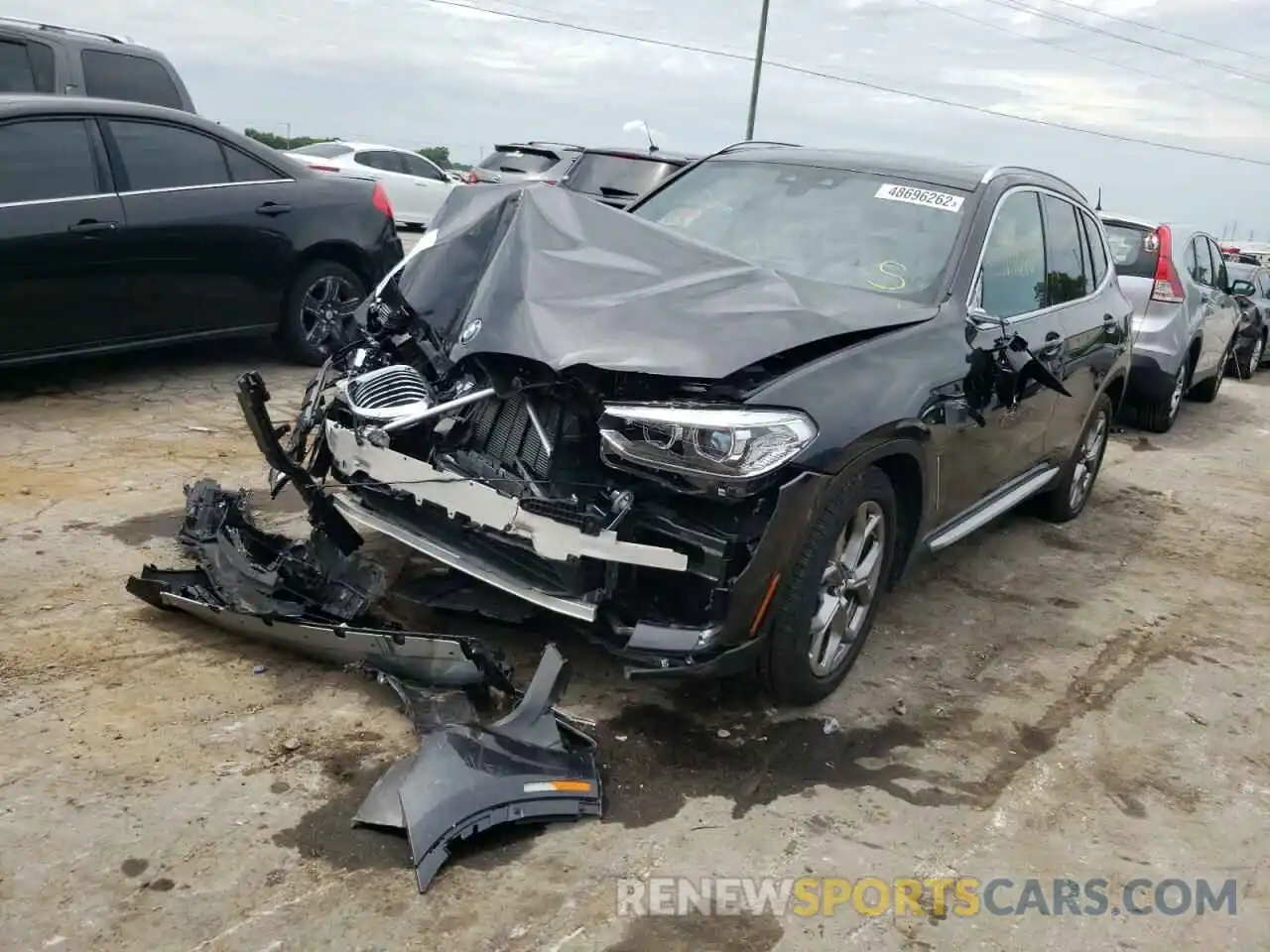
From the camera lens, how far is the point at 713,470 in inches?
120

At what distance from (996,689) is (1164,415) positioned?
5805mm

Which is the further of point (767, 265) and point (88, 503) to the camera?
point (88, 503)

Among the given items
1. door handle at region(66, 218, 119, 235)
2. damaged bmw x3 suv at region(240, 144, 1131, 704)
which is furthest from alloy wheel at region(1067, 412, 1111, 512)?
door handle at region(66, 218, 119, 235)

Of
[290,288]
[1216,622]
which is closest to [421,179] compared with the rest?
[290,288]

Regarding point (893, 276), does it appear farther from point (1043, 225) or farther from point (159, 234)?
point (159, 234)

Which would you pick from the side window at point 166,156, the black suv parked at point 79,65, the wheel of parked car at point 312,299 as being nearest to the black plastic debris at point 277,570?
the side window at point 166,156

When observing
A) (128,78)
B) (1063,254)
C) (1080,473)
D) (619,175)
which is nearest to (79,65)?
(128,78)

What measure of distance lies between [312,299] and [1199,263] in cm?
757

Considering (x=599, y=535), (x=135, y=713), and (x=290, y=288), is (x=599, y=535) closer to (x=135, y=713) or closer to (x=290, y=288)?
(x=135, y=713)

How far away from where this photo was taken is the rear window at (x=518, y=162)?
14594mm

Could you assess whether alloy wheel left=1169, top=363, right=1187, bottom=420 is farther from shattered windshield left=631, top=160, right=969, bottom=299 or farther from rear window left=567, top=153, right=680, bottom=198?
shattered windshield left=631, top=160, right=969, bottom=299

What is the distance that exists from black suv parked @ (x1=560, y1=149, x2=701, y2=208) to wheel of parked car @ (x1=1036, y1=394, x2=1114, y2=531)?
532 centimetres

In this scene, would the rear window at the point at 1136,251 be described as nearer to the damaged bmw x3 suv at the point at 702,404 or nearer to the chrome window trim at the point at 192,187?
the damaged bmw x3 suv at the point at 702,404

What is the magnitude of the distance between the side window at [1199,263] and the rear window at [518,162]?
8199 mm
